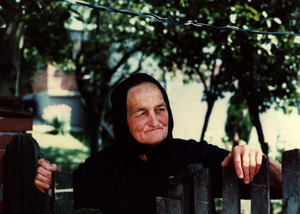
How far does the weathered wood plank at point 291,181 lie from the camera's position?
1.50 m

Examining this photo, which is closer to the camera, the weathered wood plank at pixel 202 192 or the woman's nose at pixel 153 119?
the weathered wood plank at pixel 202 192

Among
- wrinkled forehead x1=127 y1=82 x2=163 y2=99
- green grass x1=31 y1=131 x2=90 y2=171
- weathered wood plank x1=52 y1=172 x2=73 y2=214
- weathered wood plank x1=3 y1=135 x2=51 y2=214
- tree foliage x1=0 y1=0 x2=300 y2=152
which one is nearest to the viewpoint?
weathered wood plank x1=52 y1=172 x2=73 y2=214

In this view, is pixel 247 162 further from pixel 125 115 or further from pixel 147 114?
pixel 125 115

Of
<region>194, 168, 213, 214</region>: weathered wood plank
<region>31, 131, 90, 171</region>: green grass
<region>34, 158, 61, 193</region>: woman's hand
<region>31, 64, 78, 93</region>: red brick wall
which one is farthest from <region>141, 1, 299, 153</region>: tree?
<region>31, 64, 78, 93</region>: red brick wall

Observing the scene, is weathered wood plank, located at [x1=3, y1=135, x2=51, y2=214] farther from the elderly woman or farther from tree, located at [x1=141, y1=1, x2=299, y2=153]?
tree, located at [x1=141, y1=1, x2=299, y2=153]

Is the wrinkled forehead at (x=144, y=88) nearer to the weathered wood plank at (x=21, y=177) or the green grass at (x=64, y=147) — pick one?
the weathered wood plank at (x=21, y=177)

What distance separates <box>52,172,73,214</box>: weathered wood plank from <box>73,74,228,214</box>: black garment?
0.93ft

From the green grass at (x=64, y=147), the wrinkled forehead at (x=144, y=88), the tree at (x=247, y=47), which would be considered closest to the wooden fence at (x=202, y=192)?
the wrinkled forehead at (x=144, y=88)

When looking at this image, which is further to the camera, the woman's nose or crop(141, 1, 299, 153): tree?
crop(141, 1, 299, 153): tree

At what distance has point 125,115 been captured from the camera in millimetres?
2504

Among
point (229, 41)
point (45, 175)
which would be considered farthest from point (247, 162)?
point (229, 41)

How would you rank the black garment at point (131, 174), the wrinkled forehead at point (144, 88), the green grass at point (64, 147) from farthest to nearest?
1. the green grass at point (64, 147)
2. the wrinkled forehead at point (144, 88)
3. the black garment at point (131, 174)

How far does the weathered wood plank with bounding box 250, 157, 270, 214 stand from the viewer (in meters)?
1.57

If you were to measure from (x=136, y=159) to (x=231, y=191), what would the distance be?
805mm
